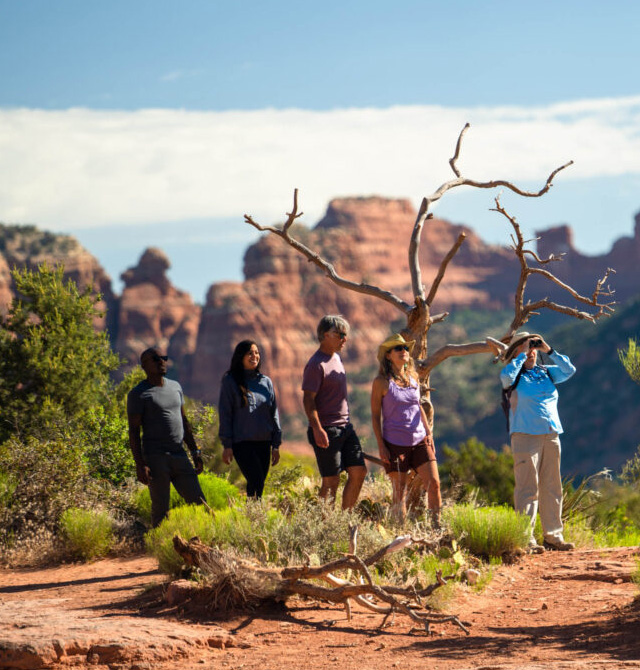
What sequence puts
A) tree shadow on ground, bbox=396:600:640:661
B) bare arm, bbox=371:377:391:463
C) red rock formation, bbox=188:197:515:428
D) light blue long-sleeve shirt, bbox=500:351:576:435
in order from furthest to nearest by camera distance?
red rock formation, bbox=188:197:515:428 → light blue long-sleeve shirt, bbox=500:351:576:435 → bare arm, bbox=371:377:391:463 → tree shadow on ground, bbox=396:600:640:661

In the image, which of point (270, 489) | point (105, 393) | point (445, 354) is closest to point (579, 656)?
point (445, 354)

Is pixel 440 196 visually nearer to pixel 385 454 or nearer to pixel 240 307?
pixel 385 454

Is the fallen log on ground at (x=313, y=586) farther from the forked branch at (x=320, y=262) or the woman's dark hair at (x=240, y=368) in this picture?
the forked branch at (x=320, y=262)

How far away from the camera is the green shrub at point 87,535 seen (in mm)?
8195

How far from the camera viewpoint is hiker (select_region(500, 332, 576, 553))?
293 inches

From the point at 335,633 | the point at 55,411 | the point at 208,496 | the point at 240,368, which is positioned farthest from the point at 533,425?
the point at 55,411

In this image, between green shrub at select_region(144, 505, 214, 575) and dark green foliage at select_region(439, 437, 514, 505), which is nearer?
green shrub at select_region(144, 505, 214, 575)

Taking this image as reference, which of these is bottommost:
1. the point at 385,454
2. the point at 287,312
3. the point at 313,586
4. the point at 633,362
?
the point at 313,586

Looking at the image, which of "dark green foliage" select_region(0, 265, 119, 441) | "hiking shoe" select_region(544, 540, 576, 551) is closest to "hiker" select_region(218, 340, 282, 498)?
"hiking shoe" select_region(544, 540, 576, 551)

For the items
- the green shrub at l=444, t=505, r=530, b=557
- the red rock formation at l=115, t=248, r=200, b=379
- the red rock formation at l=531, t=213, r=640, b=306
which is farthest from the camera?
the red rock formation at l=531, t=213, r=640, b=306

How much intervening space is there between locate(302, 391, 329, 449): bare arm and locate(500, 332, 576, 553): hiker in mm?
1511

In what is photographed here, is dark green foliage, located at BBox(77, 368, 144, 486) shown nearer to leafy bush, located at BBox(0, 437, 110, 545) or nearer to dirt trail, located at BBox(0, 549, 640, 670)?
leafy bush, located at BBox(0, 437, 110, 545)

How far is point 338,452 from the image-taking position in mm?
7207

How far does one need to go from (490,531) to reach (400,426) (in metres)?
1.02
